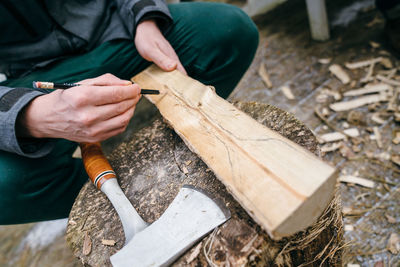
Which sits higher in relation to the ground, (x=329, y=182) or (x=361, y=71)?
(x=329, y=182)

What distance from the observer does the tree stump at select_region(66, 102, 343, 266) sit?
2.52 feet

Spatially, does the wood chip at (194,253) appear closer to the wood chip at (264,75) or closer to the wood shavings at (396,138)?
the wood shavings at (396,138)

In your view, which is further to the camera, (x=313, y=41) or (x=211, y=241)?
(x=313, y=41)

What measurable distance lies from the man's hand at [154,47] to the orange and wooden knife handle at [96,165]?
490mm

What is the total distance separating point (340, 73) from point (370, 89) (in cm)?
29

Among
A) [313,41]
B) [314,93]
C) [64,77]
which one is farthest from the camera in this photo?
[313,41]

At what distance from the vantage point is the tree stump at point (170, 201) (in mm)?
767

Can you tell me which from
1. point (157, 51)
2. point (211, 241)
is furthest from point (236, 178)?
point (157, 51)

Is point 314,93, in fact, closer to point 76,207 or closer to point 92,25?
point 92,25

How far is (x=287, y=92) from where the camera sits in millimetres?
2314

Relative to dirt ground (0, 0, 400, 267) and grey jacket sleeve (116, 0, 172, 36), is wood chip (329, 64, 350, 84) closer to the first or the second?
dirt ground (0, 0, 400, 267)

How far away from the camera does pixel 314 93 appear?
7.32 ft

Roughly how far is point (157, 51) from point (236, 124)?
1.96 feet

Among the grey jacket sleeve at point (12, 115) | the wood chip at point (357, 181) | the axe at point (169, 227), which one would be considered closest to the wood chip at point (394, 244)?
the wood chip at point (357, 181)
